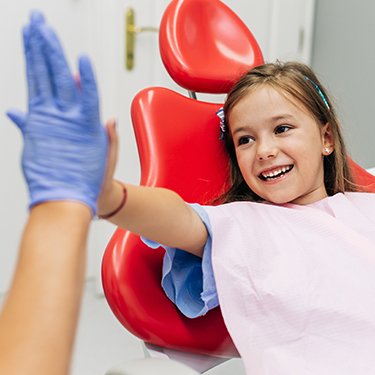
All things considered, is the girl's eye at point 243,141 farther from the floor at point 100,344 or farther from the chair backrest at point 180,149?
the floor at point 100,344

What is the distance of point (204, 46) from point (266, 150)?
384 mm

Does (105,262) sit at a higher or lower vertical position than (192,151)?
lower

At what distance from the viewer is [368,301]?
60 centimetres

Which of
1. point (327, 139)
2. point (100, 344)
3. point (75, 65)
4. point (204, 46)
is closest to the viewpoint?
point (327, 139)

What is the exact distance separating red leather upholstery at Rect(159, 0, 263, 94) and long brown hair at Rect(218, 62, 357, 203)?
88 millimetres

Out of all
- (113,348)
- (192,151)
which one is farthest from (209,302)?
(113,348)

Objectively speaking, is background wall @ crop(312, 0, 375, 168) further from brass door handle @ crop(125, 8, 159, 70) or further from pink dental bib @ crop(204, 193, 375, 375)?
pink dental bib @ crop(204, 193, 375, 375)

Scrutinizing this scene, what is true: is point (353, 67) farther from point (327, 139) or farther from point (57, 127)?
point (57, 127)

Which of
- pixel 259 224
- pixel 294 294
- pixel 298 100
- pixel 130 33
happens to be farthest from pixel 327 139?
pixel 130 33

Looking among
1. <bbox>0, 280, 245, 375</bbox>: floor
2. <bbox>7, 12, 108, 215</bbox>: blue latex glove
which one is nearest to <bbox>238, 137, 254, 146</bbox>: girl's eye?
<bbox>7, 12, 108, 215</bbox>: blue latex glove

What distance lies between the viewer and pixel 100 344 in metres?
1.46

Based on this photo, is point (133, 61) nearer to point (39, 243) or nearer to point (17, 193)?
point (17, 193)

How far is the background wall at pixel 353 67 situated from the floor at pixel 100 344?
1185mm

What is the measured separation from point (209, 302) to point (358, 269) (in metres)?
0.23
